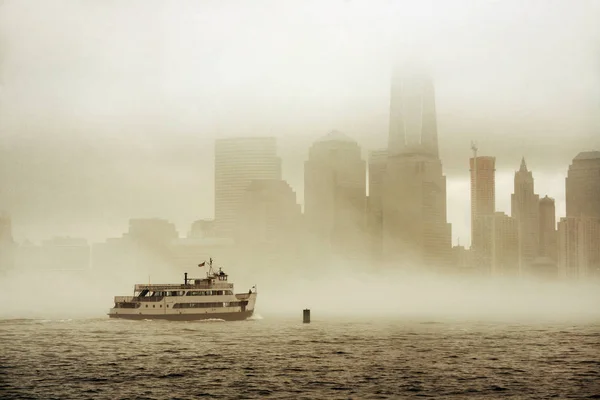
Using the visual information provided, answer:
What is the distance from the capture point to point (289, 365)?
11706 cm

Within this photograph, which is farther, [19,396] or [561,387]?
[561,387]

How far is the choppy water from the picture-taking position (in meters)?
92.9

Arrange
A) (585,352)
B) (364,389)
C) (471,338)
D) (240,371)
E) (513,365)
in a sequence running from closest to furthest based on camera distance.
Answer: (364,389), (240,371), (513,365), (585,352), (471,338)

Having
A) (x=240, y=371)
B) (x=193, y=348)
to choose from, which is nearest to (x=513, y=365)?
(x=240, y=371)

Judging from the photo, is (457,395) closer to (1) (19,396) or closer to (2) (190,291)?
(1) (19,396)

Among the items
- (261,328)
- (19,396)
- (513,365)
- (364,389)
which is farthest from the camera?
(261,328)

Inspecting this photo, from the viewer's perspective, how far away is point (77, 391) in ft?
299

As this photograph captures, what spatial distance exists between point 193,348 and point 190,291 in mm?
57292

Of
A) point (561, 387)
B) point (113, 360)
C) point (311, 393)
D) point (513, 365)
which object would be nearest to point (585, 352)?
point (513, 365)

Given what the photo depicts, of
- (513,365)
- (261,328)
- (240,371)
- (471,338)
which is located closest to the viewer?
(240,371)

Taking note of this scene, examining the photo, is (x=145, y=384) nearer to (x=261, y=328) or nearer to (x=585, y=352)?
(x=585, y=352)

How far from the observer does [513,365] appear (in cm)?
11881

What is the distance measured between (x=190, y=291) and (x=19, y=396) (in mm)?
108756

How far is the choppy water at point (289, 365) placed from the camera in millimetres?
92938
